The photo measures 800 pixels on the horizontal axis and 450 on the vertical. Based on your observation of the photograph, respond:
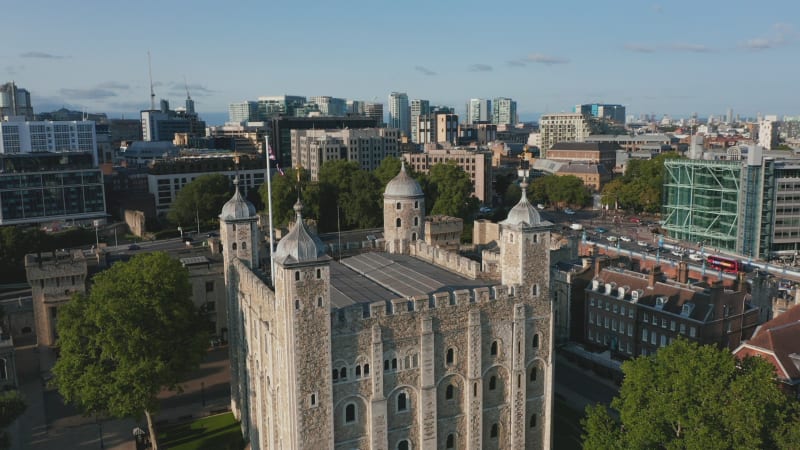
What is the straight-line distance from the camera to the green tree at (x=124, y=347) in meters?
44.5

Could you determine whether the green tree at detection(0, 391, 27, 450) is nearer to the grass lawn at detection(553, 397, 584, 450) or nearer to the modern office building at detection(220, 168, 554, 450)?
the modern office building at detection(220, 168, 554, 450)

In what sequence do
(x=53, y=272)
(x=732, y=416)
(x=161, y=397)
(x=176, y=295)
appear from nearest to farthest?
(x=732, y=416), (x=176, y=295), (x=161, y=397), (x=53, y=272)

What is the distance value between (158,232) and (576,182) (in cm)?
9161

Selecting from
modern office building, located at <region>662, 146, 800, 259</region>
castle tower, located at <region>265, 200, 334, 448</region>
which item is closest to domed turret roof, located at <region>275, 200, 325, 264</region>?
castle tower, located at <region>265, 200, 334, 448</region>

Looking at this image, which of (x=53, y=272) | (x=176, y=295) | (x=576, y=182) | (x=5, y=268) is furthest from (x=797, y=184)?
(x=5, y=268)

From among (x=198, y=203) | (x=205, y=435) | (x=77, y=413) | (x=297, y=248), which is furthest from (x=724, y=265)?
(x=198, y=203)

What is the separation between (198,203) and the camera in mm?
121312

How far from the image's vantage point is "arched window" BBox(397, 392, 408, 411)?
127 feet

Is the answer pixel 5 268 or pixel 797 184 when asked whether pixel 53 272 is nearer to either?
pixel 5 268

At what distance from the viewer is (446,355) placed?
129 feet

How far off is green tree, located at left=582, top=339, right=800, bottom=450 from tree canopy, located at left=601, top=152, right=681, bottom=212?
11511 centimetres

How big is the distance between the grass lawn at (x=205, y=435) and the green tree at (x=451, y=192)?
66133 millimetres

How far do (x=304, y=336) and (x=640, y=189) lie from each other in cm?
12739

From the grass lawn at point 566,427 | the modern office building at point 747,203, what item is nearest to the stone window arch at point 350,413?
the grass lawn at point 566,427
